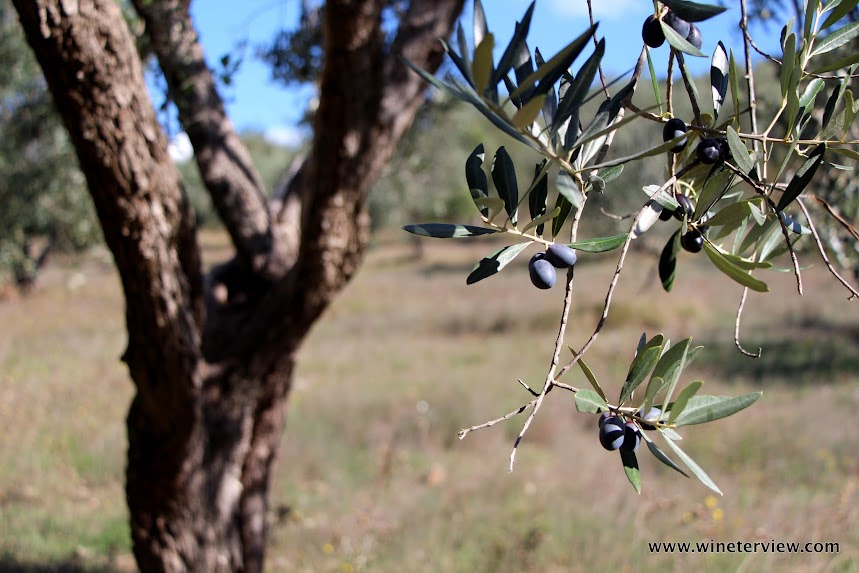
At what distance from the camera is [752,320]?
1558 cm

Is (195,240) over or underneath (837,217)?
underneath

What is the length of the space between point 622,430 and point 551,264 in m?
0.21

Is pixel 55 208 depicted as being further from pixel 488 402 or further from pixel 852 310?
pixel 852 310

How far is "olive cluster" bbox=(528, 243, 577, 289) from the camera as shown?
2.30ft

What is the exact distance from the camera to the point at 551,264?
72cm

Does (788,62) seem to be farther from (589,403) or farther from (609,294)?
(589,403)

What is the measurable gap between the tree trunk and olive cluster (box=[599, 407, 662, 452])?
1.63 metres

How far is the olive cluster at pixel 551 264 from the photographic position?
701mm

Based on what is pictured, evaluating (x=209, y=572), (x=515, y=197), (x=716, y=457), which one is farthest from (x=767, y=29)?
(x=716, y=457)

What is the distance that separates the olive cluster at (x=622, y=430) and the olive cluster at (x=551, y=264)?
0.18 metres

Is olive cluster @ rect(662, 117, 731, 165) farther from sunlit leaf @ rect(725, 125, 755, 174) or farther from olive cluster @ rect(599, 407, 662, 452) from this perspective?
olive cluster @ rect(599, 407, 662, 452)

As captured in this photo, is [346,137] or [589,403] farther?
[346,137]

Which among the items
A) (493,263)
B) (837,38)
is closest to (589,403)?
(493,263)

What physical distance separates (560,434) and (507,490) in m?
1.97
